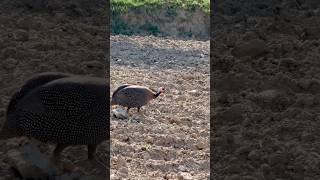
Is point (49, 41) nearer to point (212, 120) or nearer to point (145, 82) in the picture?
point (145, 82)

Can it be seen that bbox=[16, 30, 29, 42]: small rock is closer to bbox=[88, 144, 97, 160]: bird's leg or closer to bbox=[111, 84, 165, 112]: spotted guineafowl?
bbox=[111, 84, 165, 112]: spotted guineafowl

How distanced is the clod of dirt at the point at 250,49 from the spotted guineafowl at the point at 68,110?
2519 mm

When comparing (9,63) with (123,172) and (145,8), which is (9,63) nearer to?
(123,172)

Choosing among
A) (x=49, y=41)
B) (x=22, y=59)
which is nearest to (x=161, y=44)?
(x=49, y=41)

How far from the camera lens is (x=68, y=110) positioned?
2906mm

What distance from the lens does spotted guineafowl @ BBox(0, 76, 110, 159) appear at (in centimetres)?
290

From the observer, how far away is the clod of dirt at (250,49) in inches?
209

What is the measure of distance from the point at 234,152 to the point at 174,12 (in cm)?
739

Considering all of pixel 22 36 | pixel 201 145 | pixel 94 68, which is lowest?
pixel 201 145

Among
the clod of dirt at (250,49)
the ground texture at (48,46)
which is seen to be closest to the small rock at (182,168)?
the ground texture at (48,46)

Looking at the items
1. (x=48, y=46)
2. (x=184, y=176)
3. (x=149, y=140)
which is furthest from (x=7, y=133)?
(x=48, y=46)

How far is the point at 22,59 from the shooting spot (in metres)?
4.97

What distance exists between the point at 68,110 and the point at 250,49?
267 centimetres

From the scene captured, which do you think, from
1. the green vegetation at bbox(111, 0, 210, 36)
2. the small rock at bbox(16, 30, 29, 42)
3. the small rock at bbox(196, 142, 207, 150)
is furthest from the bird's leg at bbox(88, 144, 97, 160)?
the green vegetation at bbox(111, 0, 210, 36)
